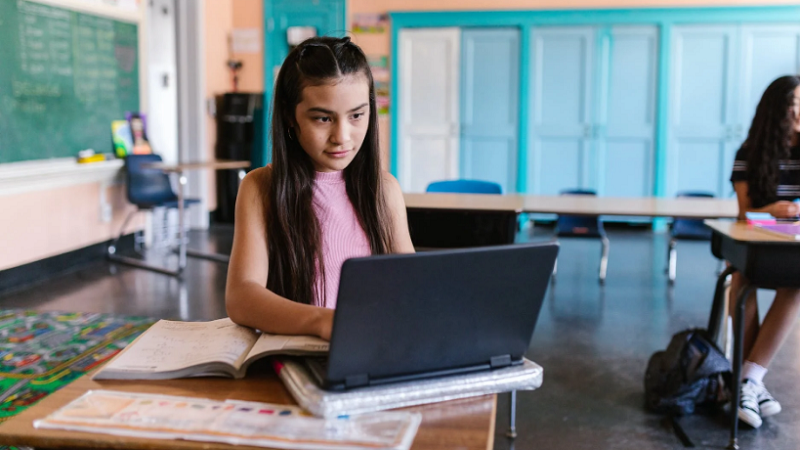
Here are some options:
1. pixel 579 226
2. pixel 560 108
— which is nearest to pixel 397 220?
pixel 579 226

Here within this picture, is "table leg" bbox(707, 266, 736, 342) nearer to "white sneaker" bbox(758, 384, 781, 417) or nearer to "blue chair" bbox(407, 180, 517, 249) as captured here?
"white sneaker" bbox(758, 384, 781, 417)

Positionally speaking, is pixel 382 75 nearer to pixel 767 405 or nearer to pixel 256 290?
pixel 767 405

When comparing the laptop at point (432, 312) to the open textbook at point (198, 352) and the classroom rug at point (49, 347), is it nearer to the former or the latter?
the open textbook at point (198, 352)

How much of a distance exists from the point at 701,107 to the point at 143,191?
5.26 m

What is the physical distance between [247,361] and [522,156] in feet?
22.9

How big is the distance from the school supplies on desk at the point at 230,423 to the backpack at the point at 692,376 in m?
2.19

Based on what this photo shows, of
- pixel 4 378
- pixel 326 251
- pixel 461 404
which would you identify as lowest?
pixel 4 378

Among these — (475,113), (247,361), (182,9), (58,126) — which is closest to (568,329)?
(247,361)

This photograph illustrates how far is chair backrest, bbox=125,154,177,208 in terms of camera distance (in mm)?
5672

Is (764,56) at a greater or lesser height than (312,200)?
greater

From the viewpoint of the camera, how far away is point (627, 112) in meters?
7.59

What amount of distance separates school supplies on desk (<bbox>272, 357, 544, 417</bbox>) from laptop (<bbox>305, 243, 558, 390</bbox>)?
0.01 metres

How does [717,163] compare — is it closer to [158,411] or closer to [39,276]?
[39,276]

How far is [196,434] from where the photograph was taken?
2.77ft
